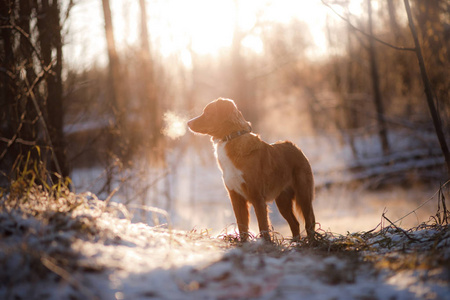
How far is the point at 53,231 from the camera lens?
2.74 meters

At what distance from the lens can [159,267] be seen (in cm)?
251

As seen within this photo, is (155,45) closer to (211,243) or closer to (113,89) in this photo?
(113,89)

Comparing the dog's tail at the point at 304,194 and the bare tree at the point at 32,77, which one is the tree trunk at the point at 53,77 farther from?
the dog's tail at the point at 304,194

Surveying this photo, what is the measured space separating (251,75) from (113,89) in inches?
426

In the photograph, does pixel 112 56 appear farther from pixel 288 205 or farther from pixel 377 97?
pixel 377 97

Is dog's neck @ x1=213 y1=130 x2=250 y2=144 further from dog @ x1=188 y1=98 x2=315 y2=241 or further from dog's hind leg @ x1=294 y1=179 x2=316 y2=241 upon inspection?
dog's hind leg @ x1=294 y1=179 x2=316 y2=241

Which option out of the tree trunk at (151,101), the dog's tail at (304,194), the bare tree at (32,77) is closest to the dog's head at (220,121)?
the dog's tail at (304,194)

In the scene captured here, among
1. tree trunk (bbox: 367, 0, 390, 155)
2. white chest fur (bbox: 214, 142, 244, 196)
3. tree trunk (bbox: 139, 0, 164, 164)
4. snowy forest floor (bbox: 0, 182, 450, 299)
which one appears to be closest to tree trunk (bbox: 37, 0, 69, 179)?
white chest fur (bbox: 214, 142, 244, 196)

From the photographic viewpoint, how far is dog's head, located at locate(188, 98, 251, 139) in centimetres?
489

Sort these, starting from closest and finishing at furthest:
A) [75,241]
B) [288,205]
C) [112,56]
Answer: [75,241] < [288,205] < [112,56]

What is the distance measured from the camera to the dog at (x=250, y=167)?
15.3 feet

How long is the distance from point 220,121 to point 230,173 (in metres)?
0.68

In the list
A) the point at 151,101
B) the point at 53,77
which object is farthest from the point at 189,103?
the point at 53,77

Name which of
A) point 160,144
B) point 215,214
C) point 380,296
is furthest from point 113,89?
point 380,296
